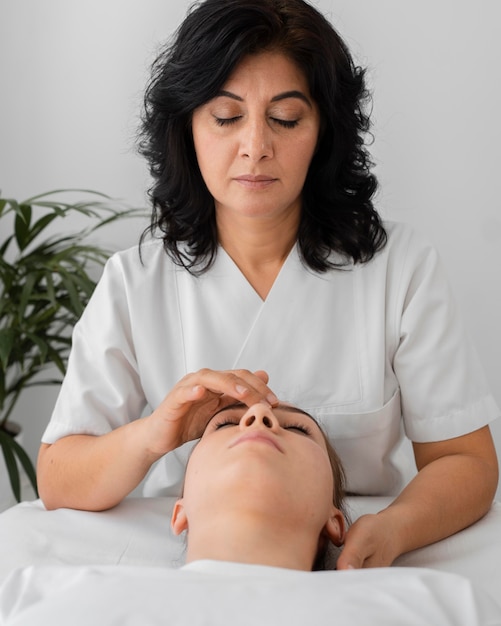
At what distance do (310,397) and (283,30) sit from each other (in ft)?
2.19

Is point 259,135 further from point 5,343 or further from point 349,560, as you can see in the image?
point 5,343

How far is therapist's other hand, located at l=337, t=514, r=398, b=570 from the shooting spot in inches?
56.7

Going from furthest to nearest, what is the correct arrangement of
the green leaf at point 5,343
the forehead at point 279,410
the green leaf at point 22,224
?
the green leaf at point 22,224 → the green leaf at point 5,343 → the forehead at point 279,410

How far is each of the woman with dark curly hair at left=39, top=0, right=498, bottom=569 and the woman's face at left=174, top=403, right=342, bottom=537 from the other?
0.15m

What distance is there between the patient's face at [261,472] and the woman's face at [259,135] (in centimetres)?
42

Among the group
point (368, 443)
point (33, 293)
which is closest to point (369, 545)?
point (368, 443)

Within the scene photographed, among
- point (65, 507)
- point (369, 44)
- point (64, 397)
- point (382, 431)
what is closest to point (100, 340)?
point (64, 397)

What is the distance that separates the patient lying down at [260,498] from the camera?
4.51 feet

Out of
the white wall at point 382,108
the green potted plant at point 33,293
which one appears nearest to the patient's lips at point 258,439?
the green potted plant at point 33,293

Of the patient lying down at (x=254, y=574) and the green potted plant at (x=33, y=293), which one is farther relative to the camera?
the green potted plant at (x=33, y=293)

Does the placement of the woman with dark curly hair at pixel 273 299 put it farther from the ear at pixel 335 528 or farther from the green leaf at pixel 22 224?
the green leaf at pixel 22 224

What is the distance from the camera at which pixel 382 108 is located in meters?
2.92

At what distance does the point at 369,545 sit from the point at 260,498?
0.21 m

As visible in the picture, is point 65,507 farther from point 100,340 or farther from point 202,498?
point 202,498
